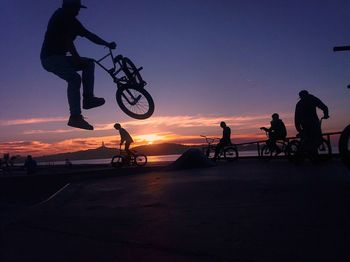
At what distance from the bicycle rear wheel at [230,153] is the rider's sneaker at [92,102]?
1583cm

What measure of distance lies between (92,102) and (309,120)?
7.36 m

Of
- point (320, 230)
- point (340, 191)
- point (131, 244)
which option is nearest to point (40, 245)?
point (131, 244)

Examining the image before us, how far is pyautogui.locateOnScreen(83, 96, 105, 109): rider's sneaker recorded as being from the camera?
24.1ft

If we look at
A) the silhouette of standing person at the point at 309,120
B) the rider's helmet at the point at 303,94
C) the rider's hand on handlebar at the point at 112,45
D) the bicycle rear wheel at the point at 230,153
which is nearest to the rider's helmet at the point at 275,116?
the silhouette of standing person at the point at 309,120

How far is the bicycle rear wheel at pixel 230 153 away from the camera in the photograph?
2249 cm

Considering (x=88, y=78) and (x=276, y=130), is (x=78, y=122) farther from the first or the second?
(x=276, y=130)

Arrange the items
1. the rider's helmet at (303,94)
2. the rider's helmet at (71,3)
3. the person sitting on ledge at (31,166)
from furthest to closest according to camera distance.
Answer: the person sitting on ledge at (31,166)
the rider's helmet at (303,94)
the rider's helmet at (71,3)

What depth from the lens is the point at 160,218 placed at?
453 cm

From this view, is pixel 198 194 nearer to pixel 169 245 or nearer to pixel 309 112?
pixel 169 245

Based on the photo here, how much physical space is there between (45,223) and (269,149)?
1503 cm

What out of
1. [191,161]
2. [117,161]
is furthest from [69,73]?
[117,161]

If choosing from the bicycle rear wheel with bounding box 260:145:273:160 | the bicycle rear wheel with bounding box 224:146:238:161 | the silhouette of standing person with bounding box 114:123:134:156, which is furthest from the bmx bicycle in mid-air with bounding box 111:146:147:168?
the bicycle rear wheel with bounding box 260:145:273:160

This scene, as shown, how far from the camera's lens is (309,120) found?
1217 cm

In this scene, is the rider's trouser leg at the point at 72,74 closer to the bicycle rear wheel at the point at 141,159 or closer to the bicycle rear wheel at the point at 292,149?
the bicycle rear wheel at the point at 292,149
